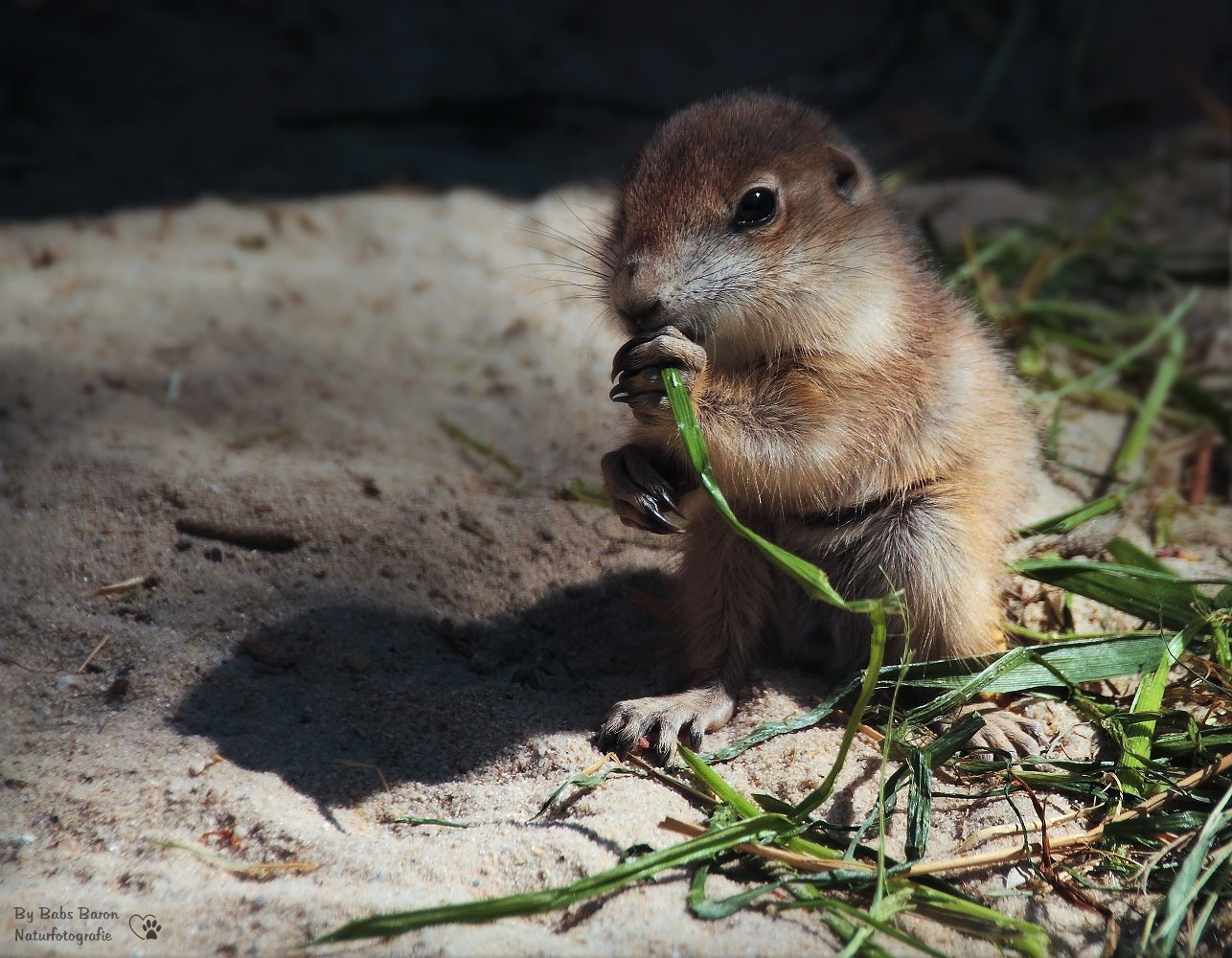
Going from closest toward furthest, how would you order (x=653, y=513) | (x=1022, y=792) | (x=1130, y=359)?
1. (x=1022, y=792)
2. (x=653, y=513)
3. (x=1130, y=359)

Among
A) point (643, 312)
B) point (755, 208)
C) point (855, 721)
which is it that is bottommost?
point (855, 721)

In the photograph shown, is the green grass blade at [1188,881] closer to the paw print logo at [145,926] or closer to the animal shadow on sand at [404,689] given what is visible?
the animal shadow on sand at [404,689]

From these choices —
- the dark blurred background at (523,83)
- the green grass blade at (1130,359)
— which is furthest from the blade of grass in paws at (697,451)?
the dark blurred background at (523,83)

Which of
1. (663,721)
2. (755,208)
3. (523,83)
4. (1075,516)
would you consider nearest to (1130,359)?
(1075,516)

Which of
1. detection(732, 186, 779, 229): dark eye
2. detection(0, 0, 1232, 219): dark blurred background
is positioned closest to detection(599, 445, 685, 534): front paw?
detection(732, 186, 779, 229): dark eye

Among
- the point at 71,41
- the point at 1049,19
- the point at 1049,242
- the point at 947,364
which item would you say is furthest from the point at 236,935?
the point at 1049,19

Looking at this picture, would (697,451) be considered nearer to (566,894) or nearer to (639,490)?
(639,490)

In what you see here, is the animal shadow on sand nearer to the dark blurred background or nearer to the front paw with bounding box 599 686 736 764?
the front paw with bounding box 599 686 736 764

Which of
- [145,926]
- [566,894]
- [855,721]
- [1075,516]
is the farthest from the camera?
[1075,516]

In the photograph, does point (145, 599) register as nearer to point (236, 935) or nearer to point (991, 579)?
point (236, 935)

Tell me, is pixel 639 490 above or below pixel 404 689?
above
